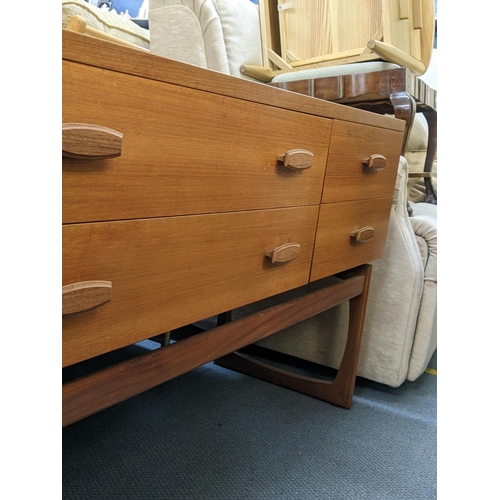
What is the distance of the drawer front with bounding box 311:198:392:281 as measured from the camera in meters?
0.94

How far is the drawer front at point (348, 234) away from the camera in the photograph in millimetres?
944

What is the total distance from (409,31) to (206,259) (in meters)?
1.28

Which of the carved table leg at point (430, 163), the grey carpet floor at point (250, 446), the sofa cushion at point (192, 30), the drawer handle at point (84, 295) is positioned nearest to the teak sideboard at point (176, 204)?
the drawer handle at point (84, 295)

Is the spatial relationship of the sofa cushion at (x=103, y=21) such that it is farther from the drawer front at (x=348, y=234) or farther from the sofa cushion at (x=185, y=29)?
the drawer front at (x=348, y=234)

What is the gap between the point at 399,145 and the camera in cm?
117

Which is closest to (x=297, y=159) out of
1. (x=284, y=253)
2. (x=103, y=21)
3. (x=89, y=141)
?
(x=284, y=253)

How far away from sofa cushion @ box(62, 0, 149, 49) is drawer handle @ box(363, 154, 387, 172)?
75cm

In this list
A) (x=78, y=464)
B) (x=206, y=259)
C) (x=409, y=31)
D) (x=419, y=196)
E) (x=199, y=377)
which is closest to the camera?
(x=206, y=259)

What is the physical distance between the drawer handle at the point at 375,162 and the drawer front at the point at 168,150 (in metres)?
0.27
